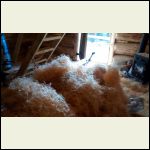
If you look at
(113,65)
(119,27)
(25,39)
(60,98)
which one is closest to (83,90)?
(60,98)

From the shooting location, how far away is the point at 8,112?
1.52 meters

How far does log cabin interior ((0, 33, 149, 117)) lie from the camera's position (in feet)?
5.13

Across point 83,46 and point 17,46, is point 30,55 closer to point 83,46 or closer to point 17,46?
point 17,46

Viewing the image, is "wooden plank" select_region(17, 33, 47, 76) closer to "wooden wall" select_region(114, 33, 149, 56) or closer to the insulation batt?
the insulation batt

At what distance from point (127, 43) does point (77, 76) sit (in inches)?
22.9

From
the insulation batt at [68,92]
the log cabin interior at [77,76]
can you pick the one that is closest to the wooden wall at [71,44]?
the log cabin interior at [77,76]

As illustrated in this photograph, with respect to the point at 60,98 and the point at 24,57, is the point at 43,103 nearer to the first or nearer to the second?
the point at 60,98

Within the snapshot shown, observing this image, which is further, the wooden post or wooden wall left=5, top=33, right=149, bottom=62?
the wooden post

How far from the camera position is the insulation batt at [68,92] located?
5.28ft

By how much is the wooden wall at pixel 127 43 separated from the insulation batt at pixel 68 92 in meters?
0.20

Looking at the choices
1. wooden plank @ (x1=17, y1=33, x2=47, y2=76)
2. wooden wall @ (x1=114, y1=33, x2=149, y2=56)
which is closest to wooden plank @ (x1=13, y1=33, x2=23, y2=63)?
wooden plank @ (x1=17, y1=33, x2=47, y2=76)

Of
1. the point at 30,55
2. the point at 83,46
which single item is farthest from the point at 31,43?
the point at 83,46

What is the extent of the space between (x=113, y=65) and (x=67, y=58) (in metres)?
0.52

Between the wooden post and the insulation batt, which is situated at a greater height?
the wooden post
